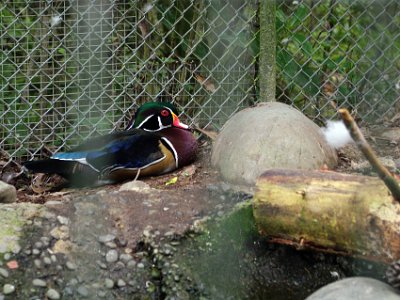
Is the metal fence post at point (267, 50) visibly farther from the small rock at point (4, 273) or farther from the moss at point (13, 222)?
the small rock at point (4, 273)

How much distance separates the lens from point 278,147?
344 centimetres

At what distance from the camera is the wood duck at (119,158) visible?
12.1 ft

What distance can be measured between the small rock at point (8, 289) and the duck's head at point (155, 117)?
129 centimetres

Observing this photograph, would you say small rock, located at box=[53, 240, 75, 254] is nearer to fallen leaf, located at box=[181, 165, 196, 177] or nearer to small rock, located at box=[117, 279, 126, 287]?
small rock, located at box=[117, 279, 126, 287]

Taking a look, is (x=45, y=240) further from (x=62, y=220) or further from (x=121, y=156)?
(x=121, y=156)

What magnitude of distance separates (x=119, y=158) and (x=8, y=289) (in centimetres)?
107

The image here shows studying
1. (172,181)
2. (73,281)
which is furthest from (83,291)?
(172,181)

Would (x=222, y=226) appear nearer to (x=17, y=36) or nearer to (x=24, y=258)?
(x=24, y=258)

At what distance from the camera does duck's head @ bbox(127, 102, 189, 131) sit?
12.6 feet

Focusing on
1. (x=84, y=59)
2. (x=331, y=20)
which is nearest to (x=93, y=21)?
(x=84, y=59)

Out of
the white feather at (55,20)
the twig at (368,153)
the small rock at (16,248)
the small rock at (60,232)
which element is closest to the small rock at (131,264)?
the small rock at (60,232)

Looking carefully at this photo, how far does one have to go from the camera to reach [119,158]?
145 inches

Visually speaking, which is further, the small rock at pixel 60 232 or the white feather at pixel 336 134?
the white feather at pixel 336 134

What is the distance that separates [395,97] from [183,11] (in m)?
1.18
